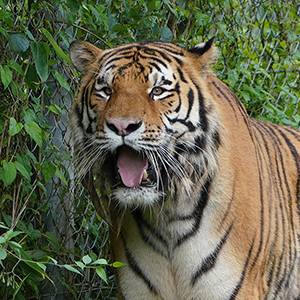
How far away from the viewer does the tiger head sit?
1745mm

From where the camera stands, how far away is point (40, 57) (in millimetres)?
1916

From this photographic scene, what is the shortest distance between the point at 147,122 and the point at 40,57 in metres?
0.53

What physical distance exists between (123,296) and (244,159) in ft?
2.53

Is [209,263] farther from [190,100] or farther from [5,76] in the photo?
[5,76]

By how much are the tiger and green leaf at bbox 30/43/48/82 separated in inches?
7.9

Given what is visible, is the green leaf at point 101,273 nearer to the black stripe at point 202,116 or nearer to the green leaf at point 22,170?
the green leaf at point 22,170

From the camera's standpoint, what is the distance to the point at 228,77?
3428mm

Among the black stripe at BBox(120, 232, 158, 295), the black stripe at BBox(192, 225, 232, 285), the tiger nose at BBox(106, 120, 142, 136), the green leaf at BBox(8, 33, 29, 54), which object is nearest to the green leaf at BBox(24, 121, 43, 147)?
the green leaf at BBox(8, 33, 29, 54)

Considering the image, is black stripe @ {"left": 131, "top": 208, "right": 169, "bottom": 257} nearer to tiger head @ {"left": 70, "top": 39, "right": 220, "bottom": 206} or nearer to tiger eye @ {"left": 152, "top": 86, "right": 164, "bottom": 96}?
tiger head @ {"left": 70, "top": 39, "right": 220, "bottom": 206}

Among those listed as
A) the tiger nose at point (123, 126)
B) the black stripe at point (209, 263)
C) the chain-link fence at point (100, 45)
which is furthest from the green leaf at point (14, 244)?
the black stripe at point (209, 263)

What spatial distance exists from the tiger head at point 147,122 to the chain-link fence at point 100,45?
0.29m

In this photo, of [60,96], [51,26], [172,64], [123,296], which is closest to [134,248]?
[123,296]

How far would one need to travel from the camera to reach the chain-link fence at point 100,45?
2.47 meters

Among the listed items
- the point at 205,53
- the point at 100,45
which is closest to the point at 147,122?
the point at 205,53
